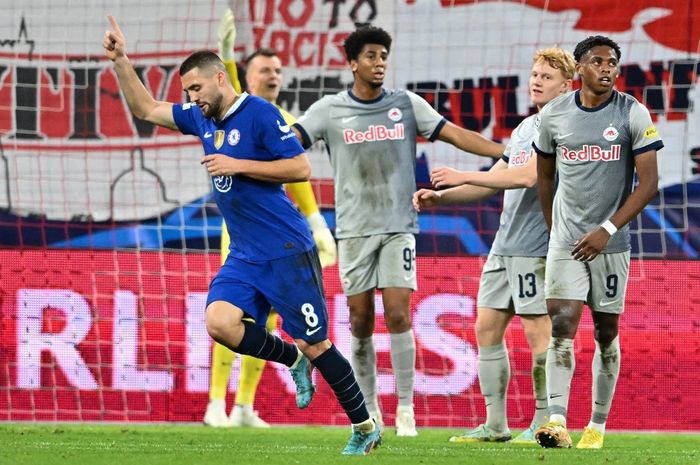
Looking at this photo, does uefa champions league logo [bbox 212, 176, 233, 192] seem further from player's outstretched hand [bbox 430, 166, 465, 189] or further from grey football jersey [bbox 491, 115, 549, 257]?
grey football jersey [bbox 491, 115, 549, 257]

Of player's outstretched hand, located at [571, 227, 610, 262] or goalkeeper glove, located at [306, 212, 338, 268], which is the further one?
goalkeeper glove, located at [306, 212, 338, 268]

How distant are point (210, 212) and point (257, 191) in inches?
196

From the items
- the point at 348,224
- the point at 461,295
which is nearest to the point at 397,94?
the point at 348,224

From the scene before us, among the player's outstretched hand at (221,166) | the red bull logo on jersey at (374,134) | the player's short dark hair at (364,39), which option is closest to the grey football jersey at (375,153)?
the red bull logo on jersey at (374,134)

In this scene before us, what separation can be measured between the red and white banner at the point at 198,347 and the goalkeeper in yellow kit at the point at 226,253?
2.63ft

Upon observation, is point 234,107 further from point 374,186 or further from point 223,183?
point 374,186

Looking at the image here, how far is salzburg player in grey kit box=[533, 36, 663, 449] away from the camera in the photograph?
7.22 metres

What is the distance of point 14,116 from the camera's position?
39.4 ft

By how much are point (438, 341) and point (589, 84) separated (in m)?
3.86

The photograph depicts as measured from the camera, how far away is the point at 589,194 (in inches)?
290

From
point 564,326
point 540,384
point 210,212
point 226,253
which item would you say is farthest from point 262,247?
point 210,212

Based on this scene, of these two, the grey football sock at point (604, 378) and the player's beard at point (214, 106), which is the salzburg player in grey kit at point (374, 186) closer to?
the grey football sock at point (604, 378)

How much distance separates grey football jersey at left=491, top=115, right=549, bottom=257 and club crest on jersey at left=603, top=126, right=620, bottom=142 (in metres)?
0.90

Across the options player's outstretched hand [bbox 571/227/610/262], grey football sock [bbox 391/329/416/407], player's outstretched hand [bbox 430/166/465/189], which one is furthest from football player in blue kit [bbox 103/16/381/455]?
grey football sock [bbox 391/329/416/407]
